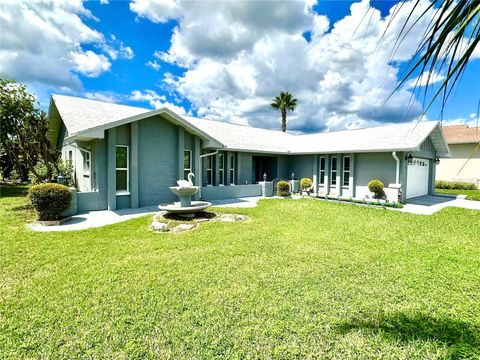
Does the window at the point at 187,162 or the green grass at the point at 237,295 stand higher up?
the window at the point at 187,162

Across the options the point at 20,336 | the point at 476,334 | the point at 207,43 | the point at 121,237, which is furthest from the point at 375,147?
the point at 20,336

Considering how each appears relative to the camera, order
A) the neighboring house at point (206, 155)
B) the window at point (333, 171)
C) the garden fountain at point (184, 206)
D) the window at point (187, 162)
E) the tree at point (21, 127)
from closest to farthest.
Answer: the garden fountain at point (184, 206) < the neighboring house at point (206, 155) < the window at point (187, 162) < the tree at point (21, 127) < the window at point (333, 171)

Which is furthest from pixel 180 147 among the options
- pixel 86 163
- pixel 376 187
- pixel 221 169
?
pixel 376 187

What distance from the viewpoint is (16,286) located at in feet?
14.1

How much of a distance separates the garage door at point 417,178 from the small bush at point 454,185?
7.66 metres

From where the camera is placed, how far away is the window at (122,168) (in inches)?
435

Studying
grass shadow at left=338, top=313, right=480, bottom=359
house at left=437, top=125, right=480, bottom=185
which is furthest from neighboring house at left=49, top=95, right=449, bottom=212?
grass shadow at left=338, top=313, right=480, bottom=359

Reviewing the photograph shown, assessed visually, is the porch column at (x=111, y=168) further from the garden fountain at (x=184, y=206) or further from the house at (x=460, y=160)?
the house at (x=460, y=160)

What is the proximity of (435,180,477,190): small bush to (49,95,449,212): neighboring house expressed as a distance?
718 cm

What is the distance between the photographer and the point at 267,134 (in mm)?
23531

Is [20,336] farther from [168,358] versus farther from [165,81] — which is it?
[165,81]

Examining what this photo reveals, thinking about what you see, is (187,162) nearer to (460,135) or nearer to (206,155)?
(206,155)

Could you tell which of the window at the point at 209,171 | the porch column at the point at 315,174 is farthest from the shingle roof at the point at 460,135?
the window at the point at 209,171

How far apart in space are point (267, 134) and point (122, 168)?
15386 millimetres
